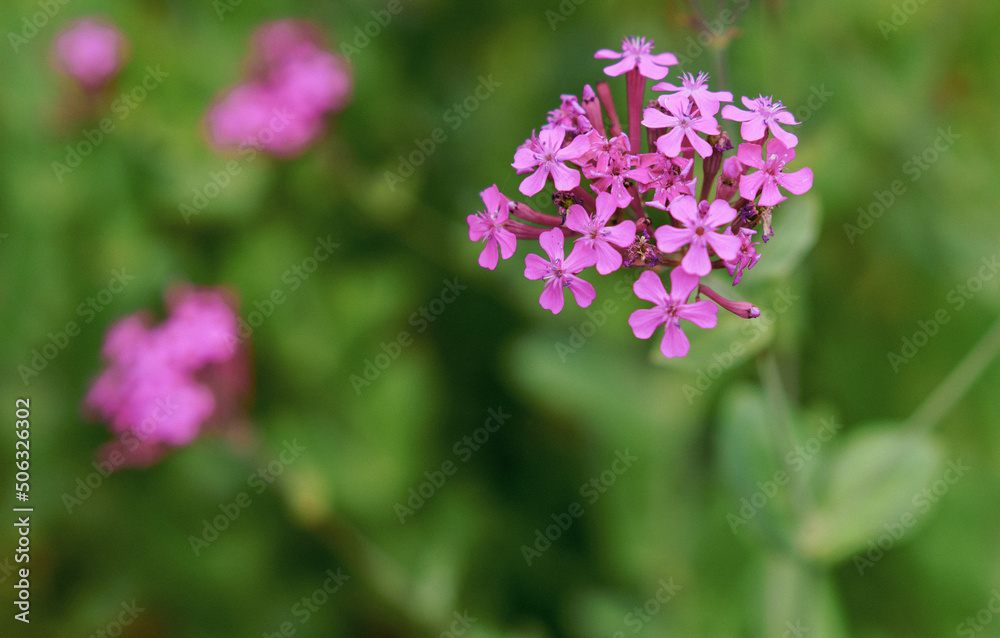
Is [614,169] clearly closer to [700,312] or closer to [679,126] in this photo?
[679,126]

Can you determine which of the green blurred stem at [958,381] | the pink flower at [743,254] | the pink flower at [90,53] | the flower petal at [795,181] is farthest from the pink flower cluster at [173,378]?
the green blurred stem at [958,381]

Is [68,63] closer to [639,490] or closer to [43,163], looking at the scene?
[43,163]

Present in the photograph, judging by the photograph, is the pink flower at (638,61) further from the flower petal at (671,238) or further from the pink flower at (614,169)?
the flower petal at (671,238)

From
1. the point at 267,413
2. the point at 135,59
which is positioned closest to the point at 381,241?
the point at 267,413

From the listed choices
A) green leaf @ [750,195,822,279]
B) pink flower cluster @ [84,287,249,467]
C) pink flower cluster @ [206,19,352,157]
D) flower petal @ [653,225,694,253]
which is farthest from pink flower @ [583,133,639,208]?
pink flower cluster @ [206,19,352,157]

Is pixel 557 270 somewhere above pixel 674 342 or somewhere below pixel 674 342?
above

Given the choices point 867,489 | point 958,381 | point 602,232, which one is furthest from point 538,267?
point 958,381
